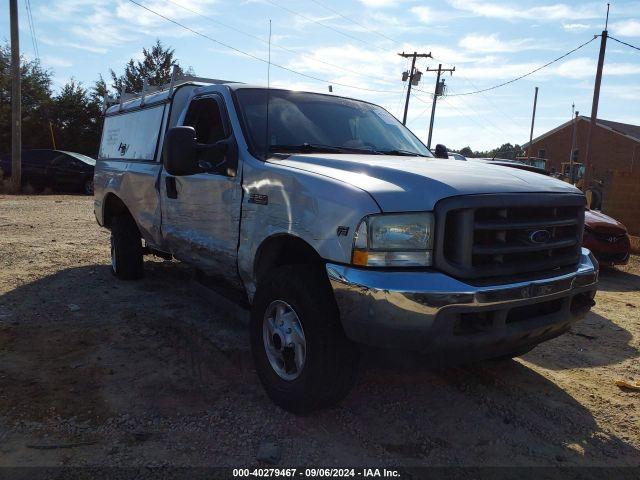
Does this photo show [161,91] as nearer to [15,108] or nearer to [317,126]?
[317,126]

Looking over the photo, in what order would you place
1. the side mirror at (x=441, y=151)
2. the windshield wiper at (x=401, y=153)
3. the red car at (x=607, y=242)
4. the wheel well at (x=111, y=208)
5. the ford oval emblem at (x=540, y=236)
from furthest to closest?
the red car at (x=607, y=242), the wheel well at (x=111, y=208), the side mirror at (x=441, y=151), the windshield wiper at (x=401, y=153), the ford oval emblem at (x=540, y=236)

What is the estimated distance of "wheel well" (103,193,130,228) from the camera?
6.28 meters

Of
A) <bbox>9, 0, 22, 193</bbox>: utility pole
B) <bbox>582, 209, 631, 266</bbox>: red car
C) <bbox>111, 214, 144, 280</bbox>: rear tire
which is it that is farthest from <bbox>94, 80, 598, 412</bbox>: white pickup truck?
<bbox>9, 0, 22, 193</bbox>: utility pole

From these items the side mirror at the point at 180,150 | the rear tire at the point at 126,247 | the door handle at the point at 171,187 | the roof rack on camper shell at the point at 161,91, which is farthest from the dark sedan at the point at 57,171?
the side mirror at the point at 180,150

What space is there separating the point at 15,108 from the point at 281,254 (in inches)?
792

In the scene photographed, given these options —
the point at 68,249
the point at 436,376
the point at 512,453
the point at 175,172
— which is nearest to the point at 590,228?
the point at 436,376

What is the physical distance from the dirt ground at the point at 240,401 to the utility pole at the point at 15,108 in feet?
52.1

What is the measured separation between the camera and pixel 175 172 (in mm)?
3598

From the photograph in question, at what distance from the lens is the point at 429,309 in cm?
255

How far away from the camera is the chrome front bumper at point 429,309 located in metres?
2.56

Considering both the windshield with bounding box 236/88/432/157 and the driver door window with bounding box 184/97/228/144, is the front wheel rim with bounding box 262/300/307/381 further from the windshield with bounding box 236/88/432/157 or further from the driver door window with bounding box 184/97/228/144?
the driver door window with bounding box 184/97/228/144

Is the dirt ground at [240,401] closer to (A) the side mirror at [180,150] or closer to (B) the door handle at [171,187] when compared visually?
(B) the door handle at [171,187]

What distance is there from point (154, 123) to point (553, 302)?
4.04 metres

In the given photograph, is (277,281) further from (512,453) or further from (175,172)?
(512,453)
